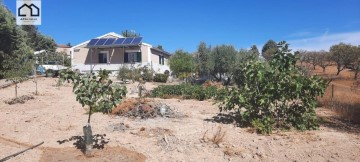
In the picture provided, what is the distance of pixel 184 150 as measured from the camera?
7.79 metres

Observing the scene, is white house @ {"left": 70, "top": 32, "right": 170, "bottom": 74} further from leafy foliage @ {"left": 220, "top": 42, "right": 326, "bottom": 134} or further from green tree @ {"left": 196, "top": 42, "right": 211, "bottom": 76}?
leafy foliage @ {"left": 220, "top": 42, "right": 326, "bottom": 134}

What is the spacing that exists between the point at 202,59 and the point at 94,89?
2892 cm

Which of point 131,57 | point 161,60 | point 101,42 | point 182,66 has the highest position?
point 101,42

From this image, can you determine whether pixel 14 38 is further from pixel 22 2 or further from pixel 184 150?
pixel 184 150

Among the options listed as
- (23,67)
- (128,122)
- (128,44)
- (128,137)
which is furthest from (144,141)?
(128,44)

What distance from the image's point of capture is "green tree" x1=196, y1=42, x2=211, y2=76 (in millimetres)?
34938

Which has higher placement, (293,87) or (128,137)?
(293,87)

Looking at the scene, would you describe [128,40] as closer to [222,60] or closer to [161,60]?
[161,60]

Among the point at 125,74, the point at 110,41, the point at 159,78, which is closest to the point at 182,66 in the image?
the point at 159,78

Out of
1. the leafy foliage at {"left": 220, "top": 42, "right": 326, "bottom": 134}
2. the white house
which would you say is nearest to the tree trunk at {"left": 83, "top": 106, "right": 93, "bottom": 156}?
the leafy foliage at {"left": 220, "top": 42, "right": 326, "bottom": 134}

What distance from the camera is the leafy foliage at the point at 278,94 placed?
915 cm

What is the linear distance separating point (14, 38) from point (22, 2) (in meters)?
13.5

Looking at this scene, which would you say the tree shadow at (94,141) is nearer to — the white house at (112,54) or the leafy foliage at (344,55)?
the white house at (112,54)

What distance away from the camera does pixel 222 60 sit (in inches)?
1334
